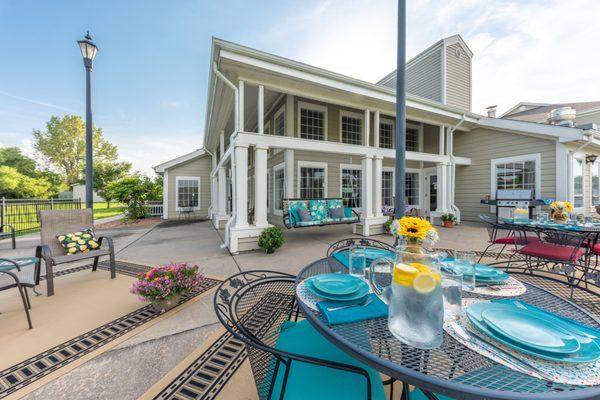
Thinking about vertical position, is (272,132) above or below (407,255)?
above

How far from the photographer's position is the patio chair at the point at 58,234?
2721 millimetres

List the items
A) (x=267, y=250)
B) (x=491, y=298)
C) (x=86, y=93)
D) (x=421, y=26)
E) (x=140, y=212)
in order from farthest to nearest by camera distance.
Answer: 1. (x=140, y=212)
2. (x=267, y=250)
3. (x=86, y=93)
4. (x=421, y=26)
5. (x=491, y=298)

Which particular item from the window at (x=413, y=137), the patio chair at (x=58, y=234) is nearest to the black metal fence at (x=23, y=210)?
the patio chair at (x=58, y=234)

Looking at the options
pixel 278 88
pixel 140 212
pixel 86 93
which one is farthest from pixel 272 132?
pixel 140 212

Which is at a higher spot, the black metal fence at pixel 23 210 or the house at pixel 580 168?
the house at pixel 580 168

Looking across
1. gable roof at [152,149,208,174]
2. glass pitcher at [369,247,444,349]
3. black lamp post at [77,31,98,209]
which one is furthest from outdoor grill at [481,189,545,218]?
gable roof at [152,149,208,174]

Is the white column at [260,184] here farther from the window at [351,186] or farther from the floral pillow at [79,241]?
the window at [351,186]

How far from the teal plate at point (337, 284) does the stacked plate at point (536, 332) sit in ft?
1.59

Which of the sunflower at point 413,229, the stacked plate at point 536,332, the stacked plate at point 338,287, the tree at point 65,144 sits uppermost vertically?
the tree at point 65,144

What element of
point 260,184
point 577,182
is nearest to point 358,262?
point 260,184

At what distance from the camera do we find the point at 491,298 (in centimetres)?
112

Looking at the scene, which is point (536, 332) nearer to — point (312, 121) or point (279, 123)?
point (312, 121)

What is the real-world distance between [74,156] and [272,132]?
26981 mm

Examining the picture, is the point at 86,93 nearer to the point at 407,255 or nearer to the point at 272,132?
the point at 272,132
